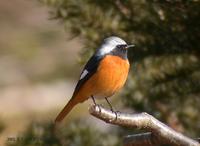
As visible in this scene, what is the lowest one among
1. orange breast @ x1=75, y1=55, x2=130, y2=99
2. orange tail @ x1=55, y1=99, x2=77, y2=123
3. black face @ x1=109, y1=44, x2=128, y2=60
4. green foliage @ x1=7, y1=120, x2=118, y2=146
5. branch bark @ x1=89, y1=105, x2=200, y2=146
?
branch bark @ x1=89, y1=105, x2=200, y2=146

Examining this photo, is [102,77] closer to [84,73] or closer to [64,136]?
[84,73]

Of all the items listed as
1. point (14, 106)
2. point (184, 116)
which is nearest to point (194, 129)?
point (184, 116)

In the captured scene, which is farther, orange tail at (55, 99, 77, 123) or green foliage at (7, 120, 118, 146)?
orange tail at (55, 99, 77, 123)

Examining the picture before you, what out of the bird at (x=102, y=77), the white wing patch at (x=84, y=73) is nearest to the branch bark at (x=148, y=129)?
the bird at (x=102, y=77)

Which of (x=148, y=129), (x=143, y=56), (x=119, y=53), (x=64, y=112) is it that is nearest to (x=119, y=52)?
(x=119, y=53)

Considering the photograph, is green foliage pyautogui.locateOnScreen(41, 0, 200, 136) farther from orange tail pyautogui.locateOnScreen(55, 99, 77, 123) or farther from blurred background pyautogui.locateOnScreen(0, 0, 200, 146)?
orange tail pyautogui.locateOnScreen(55, 99, 77, 123)

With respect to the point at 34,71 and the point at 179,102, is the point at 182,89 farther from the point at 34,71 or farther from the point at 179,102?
the point at 34,71

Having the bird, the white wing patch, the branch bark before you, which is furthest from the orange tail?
the branch bark

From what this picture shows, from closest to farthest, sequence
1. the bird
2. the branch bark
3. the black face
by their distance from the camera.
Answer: the branch bark, the bird, the black face
